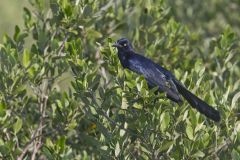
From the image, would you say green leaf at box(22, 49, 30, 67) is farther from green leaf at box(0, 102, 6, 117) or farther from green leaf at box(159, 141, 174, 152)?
green leaf at box(159, 141, 174, 152)

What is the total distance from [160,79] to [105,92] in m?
0.73

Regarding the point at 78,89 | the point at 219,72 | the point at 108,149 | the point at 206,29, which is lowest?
the point at 206,29

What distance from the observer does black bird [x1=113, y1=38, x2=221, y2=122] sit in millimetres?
6461

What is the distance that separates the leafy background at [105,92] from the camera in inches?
242

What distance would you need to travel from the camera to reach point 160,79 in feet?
22.6

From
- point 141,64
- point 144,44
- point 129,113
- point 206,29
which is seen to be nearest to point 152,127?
point 129,113

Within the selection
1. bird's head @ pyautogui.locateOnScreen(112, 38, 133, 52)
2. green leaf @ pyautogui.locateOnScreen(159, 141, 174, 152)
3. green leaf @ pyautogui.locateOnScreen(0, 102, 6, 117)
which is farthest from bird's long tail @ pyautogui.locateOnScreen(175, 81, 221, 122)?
green leaf @ pyautogui.locateOnScreen(0, 102, 6, 117)

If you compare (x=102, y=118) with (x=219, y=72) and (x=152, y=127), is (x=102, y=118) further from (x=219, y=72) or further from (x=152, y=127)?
(x=219, y=72)

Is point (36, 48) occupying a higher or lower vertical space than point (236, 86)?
higher

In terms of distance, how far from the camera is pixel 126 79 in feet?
20.6

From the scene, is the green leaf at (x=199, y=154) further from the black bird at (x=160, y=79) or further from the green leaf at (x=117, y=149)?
the green leaf at (x=117, y=149)

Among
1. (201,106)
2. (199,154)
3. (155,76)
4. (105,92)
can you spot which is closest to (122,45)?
(155,76)

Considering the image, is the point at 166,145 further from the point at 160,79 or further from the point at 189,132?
the point at 160,79

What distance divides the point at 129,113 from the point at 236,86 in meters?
1.60
